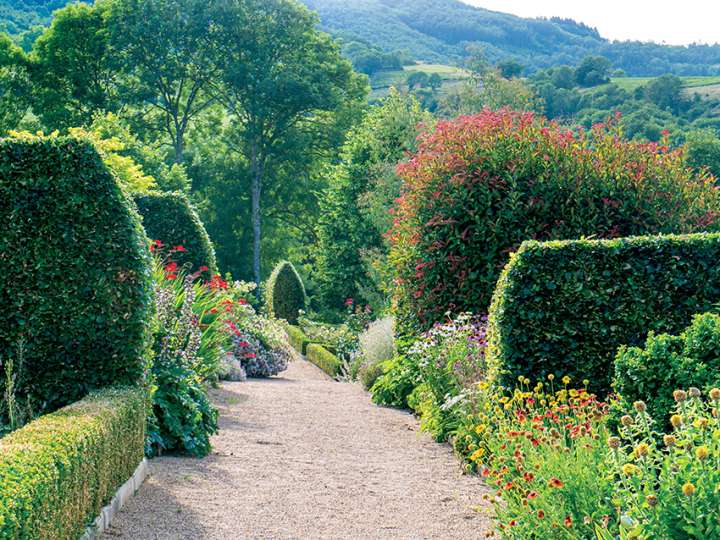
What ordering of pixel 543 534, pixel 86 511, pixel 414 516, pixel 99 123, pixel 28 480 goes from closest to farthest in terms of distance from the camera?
1. pixel 28 480
2. pixel 543 534
3. pixel 86 511
4. pixel 414 516
5. pixel 99 123

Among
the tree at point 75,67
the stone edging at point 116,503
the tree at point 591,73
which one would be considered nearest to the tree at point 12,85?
the tree at point 75,67

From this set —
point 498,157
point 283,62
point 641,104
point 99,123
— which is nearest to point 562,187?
point 498,157

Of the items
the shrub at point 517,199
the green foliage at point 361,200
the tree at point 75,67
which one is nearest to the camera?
the shrub at point 517,199

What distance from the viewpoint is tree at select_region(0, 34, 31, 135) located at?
29.9m

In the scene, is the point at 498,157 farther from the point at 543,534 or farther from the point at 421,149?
the point at 543,534

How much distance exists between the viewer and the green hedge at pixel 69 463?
3.24 m

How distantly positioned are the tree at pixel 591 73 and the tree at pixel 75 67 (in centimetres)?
3742

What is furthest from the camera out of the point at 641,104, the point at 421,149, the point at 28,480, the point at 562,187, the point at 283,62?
the point at 641,104

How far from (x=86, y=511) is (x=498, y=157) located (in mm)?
6769

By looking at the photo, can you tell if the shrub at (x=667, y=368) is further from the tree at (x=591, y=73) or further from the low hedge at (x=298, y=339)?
the tree at (x=591, y=73)

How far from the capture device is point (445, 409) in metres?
7.65

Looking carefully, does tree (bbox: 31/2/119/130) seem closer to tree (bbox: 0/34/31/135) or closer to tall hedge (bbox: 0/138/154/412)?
tree (bbox: 0/34/31/135)

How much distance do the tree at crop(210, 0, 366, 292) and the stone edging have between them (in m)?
27.2

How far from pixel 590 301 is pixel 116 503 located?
13.6 ft
